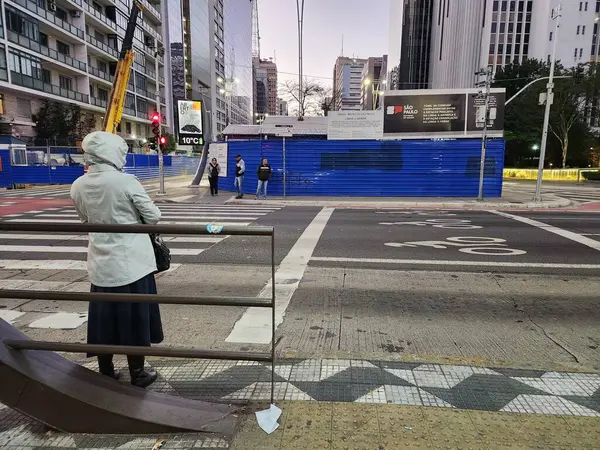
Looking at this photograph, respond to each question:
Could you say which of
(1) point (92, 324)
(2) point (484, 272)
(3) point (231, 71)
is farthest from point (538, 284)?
(3) point (231, 71)

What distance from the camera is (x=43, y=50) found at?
3791cm

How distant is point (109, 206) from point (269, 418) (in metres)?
1.80

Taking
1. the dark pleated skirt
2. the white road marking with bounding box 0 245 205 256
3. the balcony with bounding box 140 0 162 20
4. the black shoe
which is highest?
the balcony with bounding box 140 0 162 20

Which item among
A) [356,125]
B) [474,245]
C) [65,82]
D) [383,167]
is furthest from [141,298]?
[65,82]

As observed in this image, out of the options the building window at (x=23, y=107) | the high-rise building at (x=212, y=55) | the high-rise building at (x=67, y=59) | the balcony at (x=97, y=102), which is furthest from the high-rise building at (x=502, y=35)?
the building window at (x=23, y=107)

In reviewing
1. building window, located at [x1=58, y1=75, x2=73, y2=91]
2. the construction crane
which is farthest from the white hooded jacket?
building window, located at [x1=58, y1=75, x2=73, y2=91]

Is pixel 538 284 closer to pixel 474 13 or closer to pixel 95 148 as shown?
pixel 95 148

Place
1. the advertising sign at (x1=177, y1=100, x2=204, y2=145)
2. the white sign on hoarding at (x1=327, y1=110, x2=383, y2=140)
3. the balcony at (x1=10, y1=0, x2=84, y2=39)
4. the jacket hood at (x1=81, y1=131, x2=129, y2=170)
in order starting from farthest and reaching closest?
1. the balcony at (x1=10, y1=0, x2=84, y2=39)
2. the advertising sign at (x1=177, y1=100, x2=204, y2=145)
3. the white sign on hoarding at (x1=327, y1=110, x2=383, y2=140)
4. the jacket hood at (x1=81, y1=131, x2=129, y2=170)

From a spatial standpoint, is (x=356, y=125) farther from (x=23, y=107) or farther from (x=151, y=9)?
(x=151, y=9)

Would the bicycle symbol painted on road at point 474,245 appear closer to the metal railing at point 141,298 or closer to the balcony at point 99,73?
the metal railing at point 141,298

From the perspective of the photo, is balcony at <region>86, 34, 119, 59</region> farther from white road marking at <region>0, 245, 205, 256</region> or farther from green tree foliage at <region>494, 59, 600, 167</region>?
green tree foliage at <region>494, 59, 600, 167</region>

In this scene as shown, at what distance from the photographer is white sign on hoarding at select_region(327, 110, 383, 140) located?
796 inches

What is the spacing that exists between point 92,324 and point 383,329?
2.81m

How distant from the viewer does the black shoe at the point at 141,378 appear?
3.04 metres
